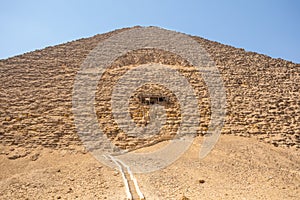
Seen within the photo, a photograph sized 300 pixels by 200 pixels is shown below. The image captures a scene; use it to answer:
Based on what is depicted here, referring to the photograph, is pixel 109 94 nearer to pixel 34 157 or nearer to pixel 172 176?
pixel 34 157

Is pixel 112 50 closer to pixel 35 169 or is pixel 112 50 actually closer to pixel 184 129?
pixel 184 129

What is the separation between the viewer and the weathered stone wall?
32.1 feet

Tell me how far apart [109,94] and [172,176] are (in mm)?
6077

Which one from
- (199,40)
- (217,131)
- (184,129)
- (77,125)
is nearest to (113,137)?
(77,125)

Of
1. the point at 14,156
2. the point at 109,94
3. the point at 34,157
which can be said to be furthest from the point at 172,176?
the point at 109,94

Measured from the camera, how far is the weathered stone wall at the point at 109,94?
32.1 feet

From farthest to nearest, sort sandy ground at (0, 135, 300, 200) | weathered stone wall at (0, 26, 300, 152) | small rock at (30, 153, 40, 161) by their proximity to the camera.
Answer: weathered stone wall at (0, 26, 300, 152)
small rock at (30, 153, 40, 161)
sandy ground at (0, 135, 300, 200)

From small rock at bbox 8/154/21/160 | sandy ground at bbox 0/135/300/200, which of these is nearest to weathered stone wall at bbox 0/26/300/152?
small rock at bbox 8/154/21/160

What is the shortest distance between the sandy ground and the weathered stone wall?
3.67 feet

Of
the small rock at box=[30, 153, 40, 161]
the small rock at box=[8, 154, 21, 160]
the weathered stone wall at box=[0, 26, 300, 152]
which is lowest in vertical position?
the small rock at box=[8, 154, 21, 160]

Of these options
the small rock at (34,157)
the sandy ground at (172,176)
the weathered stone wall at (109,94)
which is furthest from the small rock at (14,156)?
the weathered stone wall at (109,94)

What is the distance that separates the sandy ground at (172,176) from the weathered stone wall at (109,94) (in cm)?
112

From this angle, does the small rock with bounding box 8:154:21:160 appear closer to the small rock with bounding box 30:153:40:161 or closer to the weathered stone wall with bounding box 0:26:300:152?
the small rock with bounding box 30:153:40:161

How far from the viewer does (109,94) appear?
1197 centimetres
